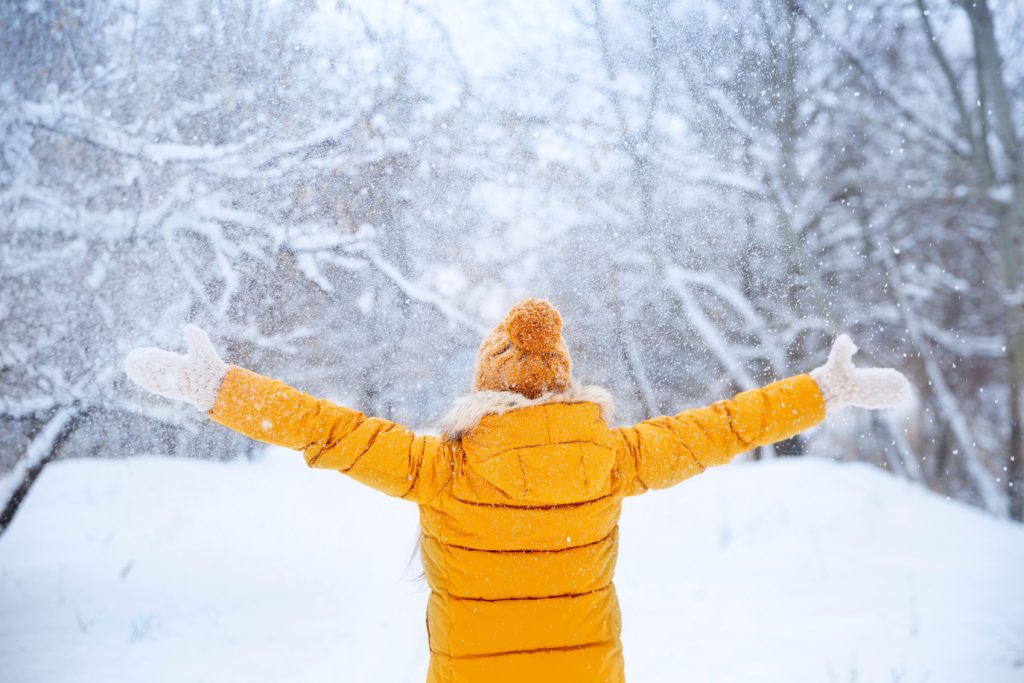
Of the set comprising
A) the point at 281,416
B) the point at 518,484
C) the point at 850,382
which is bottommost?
the point at 518,484

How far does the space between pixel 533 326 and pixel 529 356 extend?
0.22ft

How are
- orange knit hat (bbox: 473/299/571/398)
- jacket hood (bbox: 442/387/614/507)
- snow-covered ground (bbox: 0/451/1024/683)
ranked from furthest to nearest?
snow-covered ground (bbox: 0/451/1024/683) < orange knit hat (bbox: 473/299/571/398) < jacket hood (bbox: 442/387/614/507)

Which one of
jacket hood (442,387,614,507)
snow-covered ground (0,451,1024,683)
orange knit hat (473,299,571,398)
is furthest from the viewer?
snow-covered ground (0,451,1024,683)

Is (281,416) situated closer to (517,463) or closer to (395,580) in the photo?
(517,463)

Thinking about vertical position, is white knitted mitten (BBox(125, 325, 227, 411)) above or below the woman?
above

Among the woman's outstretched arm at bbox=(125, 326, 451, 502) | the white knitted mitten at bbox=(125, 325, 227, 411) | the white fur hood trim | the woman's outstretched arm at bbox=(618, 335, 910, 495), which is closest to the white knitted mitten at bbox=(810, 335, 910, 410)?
the woman's outstretched arm at bbox=(618, 335, 910, 495)

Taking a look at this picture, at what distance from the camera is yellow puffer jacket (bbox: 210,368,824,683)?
1.25 metres

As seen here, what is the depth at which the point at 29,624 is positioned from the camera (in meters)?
2.52

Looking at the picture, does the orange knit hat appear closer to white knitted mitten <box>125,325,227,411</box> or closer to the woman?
the woman

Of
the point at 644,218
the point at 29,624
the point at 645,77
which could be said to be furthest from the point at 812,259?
the point at 29,624

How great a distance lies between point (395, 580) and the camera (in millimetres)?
2963

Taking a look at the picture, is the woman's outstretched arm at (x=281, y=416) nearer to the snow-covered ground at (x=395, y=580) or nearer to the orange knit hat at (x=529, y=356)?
the orange knit hat at (x=529, y=356)

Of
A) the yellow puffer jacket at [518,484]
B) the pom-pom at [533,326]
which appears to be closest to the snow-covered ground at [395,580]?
the yellow puffer jacket at [518,484]

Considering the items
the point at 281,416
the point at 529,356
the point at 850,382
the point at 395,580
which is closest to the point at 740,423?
the point at 850,382
